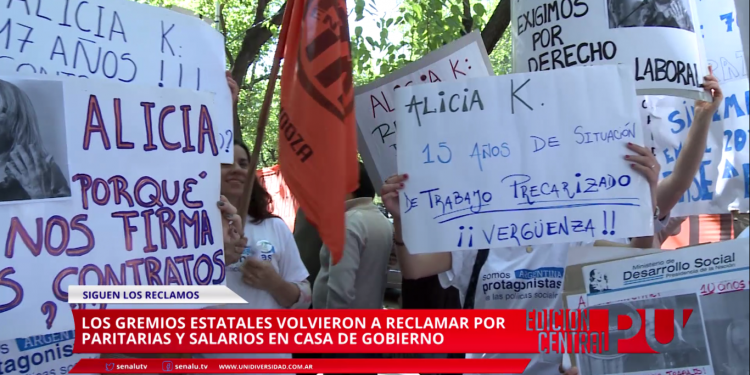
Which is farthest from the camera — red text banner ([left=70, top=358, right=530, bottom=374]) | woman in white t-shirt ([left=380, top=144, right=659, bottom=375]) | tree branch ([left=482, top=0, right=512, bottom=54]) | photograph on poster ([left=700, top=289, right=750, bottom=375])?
tree branch ([left=482, top=0, right=512, bottom=54])

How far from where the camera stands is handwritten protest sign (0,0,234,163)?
6.64 ft

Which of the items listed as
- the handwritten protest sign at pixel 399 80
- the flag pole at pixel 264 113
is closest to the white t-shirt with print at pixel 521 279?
the handwritten protest sign at pixel 399 80

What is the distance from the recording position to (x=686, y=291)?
5.75 ft

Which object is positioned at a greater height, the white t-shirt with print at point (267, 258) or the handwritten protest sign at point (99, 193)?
the handwritten protest sign at point (99, 193)

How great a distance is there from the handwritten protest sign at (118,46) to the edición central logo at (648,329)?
155 centimetres

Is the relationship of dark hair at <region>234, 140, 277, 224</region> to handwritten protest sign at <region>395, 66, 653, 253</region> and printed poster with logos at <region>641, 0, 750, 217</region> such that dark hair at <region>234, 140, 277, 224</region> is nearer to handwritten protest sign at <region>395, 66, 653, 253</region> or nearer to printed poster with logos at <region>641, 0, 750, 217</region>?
handwritten protest sign at <region>395, 66, 653, 253</region>

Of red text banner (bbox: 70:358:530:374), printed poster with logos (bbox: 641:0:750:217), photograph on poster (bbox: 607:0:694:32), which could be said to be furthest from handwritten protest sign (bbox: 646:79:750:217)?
red text banner (bbox: 70:358:530:374)

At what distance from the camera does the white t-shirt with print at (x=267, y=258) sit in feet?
8.35

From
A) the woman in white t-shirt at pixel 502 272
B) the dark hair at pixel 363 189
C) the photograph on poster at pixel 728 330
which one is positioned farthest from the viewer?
the dark hair at pixel 363 189

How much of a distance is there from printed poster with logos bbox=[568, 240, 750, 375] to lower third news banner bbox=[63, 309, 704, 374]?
162 millimetres

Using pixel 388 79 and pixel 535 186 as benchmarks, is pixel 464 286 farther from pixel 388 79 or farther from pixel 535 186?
pixel 388 79

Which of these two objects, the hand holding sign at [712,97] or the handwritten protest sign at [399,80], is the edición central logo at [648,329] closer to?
the hand holding sign at [712,97]

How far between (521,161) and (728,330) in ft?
2.70

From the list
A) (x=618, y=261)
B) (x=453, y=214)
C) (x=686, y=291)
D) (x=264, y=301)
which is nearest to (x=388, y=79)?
(x=453, y=214)
